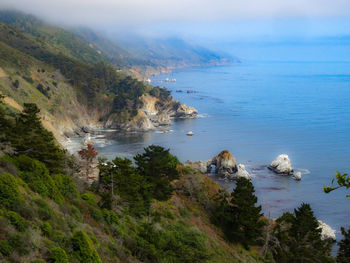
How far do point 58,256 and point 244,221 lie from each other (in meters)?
22.9

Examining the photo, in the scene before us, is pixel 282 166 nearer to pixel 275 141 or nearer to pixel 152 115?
pixel 275 141

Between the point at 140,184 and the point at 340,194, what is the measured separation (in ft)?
133

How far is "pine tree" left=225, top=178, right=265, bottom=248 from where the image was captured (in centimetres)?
3269

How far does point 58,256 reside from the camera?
12664mm

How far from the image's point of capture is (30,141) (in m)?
28.3

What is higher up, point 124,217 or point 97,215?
point 97,215

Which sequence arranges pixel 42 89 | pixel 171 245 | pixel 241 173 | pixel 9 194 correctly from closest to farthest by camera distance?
1. pixel 9 194
2. pixel 171 245
3. pixel 241 173
4. pixel 42 89

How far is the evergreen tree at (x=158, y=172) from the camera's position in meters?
35.4

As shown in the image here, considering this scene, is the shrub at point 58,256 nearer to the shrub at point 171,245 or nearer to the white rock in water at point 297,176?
the shrub at point 171,245

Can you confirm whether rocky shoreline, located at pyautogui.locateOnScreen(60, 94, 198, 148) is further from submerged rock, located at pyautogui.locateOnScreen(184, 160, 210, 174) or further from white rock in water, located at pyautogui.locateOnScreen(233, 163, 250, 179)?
white rock in water, located at pyautogui.locateOnScreen(233, 163, 250, 179)

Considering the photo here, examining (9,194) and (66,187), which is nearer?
(9,194)

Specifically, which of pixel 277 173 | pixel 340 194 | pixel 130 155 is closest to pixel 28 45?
pixel 130 155

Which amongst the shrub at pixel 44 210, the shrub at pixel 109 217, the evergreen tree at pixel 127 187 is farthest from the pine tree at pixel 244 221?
the shrub at pixel 44 210

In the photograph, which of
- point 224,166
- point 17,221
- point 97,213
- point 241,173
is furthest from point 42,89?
point 17,221
